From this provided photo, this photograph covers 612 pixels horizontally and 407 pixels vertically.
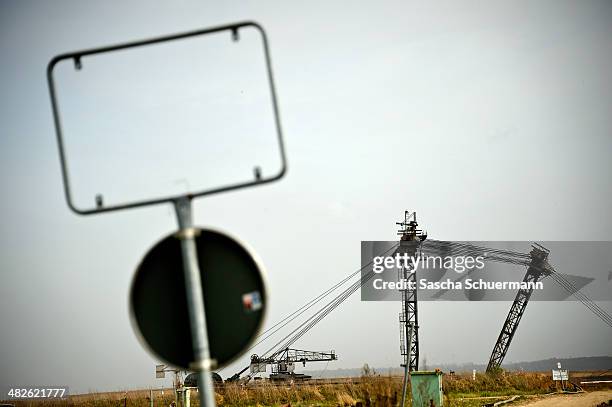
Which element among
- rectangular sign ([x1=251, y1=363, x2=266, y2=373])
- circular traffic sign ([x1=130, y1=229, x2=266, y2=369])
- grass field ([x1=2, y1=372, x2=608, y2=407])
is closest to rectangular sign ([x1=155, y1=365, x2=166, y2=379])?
grass field ([x1=2, y1=372, x2=608, y2=407])

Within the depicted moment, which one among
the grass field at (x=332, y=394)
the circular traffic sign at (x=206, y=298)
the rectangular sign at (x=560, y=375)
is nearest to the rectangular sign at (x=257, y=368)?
the grass field at (x=332, y=394)

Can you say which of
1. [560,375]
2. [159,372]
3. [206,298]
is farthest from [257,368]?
[206,298]

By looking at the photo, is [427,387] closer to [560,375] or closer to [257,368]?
[560,375]

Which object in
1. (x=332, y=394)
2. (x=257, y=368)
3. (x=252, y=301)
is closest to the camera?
(x=252, y=301)

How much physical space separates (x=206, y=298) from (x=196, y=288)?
0.26ft

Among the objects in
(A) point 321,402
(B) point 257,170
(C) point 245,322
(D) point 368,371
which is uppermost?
(B) point 257,170

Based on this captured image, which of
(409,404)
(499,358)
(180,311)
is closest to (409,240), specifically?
(499,358)

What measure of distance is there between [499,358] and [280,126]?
61.4m

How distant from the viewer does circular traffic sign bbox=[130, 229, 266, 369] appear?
2.40 metres

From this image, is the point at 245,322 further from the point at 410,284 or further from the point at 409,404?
the point at 410,284

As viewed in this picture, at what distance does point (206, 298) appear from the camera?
96.9 inches

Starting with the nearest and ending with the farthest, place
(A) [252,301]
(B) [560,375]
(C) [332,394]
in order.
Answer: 1. (A) [252,301]
2. (C) [332,394]
3. (B) [560,375]

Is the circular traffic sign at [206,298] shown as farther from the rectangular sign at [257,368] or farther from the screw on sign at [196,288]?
the rectangular sign at [257,368]

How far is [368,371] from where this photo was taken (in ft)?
48.4
